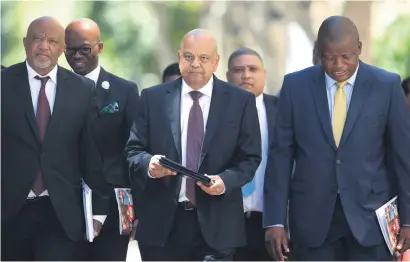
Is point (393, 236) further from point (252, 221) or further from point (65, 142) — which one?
point (65, 142)

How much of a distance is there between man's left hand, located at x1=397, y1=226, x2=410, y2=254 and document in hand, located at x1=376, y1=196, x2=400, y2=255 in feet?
0.09

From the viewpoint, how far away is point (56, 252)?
662cm

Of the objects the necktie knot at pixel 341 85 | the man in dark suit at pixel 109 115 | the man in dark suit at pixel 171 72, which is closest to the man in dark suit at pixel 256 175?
the man in dark suit at pixel 171 72

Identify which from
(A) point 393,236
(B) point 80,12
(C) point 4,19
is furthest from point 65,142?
(B) point 80,12

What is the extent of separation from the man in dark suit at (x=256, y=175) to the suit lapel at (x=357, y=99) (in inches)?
44.6

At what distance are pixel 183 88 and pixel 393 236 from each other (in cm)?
164

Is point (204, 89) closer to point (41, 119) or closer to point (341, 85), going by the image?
point (341, 85)

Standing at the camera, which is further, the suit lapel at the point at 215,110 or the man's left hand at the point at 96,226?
the man's left hand at the point at 96,226

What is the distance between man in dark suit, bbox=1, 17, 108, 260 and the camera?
21.4 ft

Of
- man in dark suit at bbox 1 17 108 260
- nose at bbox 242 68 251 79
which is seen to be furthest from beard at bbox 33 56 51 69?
nose at bbox 242 68 251 79

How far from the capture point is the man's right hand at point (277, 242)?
6480 millimetres

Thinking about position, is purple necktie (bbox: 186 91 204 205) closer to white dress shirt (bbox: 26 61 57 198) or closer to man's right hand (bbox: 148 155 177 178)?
man's right hand (bbox: 148 155 177 178)

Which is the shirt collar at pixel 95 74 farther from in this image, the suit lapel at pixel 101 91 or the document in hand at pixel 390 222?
the document in hand at pixel 390 222

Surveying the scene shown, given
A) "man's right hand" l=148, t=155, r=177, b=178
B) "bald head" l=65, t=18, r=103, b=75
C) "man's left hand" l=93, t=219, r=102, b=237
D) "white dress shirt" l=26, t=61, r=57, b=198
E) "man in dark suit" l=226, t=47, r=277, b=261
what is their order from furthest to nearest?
1. "bald head" l=65, t=18, r=103, b=75
2. "man in dark suit" l=226, t=47, r=277, b=261
3. "man's left hand" l=93, t=219, r=102, b=237
4. "white dress shirt" l=26, t=61, r=57, b=198
5. "man's right hand" l=148, t=155, r=177, b=178
